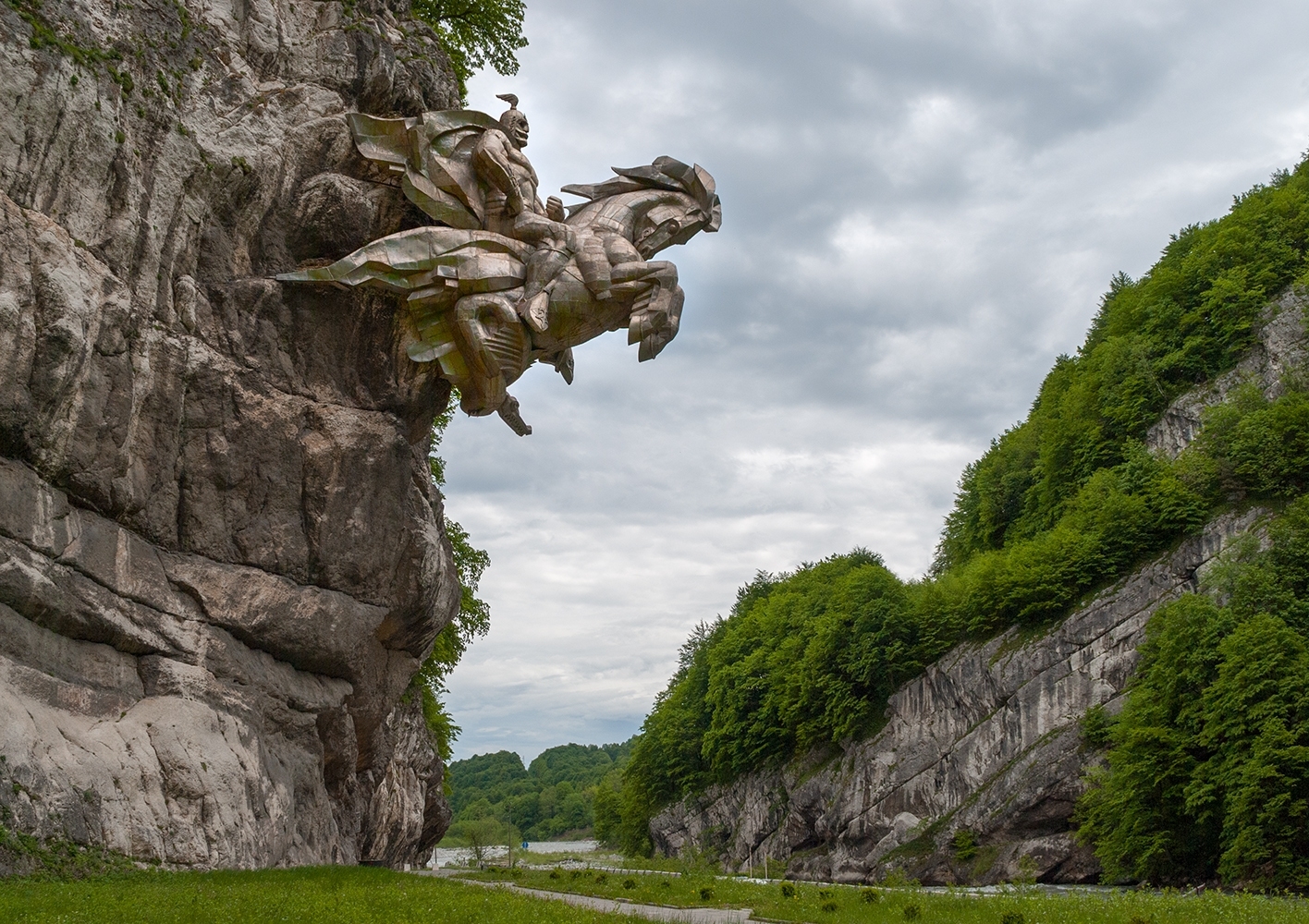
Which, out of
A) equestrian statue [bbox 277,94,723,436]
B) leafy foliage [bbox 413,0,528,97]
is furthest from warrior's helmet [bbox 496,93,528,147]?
leafy foliage [bbox 413,0,528,97]

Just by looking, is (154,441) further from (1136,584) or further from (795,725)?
(795,725)

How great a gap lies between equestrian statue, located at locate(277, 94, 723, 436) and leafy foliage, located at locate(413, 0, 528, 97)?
11684 millimetres

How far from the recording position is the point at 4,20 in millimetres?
15055

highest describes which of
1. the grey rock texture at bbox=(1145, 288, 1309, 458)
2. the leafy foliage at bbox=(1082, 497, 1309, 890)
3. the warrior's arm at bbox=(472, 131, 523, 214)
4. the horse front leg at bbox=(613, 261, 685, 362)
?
the grey rock texture at bbox=(1145, 288, 1309, 458)

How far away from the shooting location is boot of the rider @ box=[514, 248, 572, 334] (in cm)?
2075

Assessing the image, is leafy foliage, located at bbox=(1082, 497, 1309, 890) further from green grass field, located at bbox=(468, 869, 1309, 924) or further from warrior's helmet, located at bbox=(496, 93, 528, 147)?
warrior's helmet, located at bbox=(496, 93, 528, 147)

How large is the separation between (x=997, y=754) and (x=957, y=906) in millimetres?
32024

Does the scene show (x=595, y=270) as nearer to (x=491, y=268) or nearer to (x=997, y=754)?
(x=491, y=268)

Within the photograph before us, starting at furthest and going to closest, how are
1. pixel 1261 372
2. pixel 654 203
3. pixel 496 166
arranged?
1. pixel 1261 372
2. pixel 654 203
3. pixel 496 166

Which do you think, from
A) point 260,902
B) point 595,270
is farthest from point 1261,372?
point 260,902

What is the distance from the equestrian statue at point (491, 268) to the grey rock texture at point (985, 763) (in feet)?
90.0

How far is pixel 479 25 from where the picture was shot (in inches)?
1299

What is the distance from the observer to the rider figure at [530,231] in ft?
69.2

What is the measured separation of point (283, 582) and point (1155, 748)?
28.3 meters
